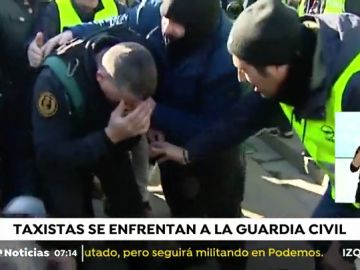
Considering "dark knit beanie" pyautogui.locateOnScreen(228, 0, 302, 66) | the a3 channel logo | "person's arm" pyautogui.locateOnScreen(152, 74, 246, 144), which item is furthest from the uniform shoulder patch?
the a3 channel logo

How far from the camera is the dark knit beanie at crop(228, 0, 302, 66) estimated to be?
2.13 metres

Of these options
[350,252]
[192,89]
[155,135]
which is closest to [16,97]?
[155,135]

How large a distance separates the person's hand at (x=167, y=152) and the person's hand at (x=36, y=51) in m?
0.47

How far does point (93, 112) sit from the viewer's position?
2.21m

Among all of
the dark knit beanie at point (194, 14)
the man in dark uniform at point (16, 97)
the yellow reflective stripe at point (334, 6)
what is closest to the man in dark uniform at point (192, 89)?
the dark knit beanie at point (194, 14)

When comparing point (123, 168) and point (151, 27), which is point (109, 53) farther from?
point (123, 168)

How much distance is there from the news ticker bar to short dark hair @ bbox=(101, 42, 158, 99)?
459mm

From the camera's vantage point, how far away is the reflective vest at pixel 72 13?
7.17 ft

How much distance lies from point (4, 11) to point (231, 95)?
801 mm

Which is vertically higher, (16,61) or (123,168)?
(16,61)

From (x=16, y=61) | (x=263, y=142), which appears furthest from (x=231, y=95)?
(x=16, y=61)

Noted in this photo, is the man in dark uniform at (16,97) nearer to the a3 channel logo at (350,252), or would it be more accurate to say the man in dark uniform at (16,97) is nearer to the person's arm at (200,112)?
the person's arm at (200,112)

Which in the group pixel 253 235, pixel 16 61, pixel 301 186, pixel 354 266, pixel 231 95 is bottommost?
pixel 354 266

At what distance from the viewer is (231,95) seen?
2.20 metres
